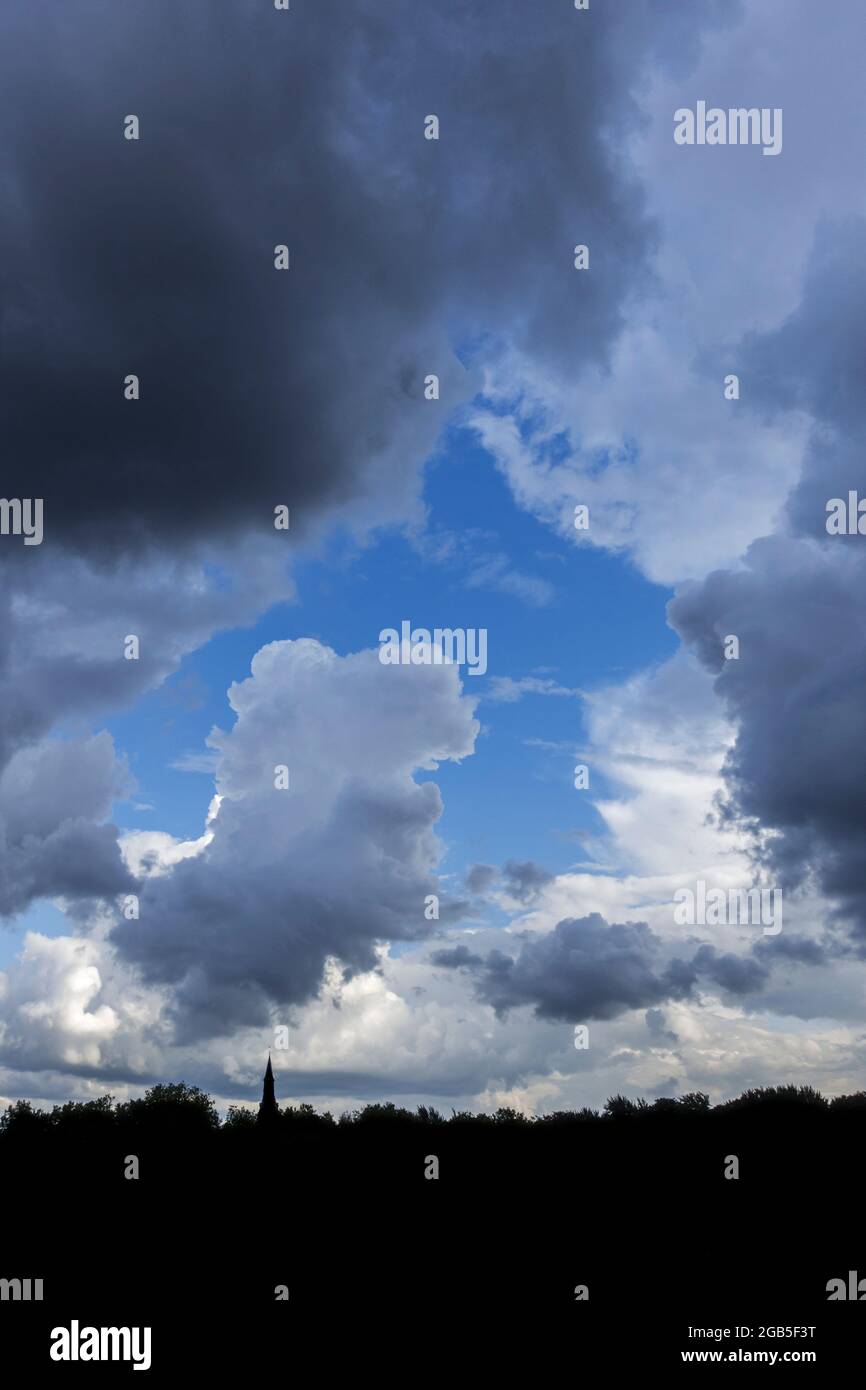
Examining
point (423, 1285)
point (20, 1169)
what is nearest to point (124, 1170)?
point (20, 1169)

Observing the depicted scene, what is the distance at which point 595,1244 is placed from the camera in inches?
4291

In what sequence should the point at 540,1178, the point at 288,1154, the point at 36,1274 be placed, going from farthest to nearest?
the point at 288,1154, the point at 540,1178, the point at 36,1274

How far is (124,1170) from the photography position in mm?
139875

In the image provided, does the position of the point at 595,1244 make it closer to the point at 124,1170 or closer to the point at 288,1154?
the point at 288,1154
